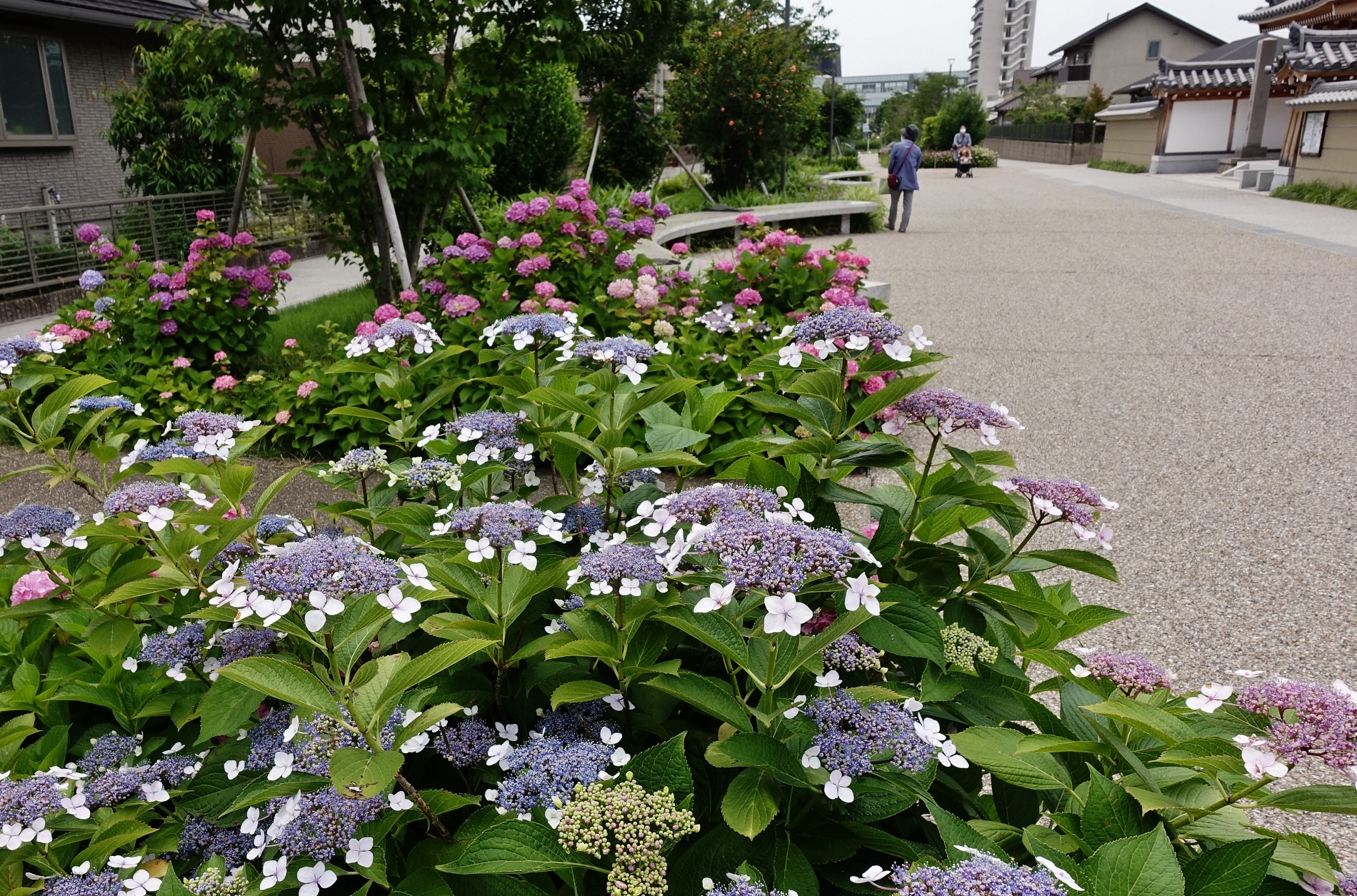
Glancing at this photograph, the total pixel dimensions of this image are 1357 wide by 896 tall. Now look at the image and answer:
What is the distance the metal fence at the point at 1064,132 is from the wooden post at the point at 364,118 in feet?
145

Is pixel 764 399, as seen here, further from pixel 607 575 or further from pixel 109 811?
pixel 109 811

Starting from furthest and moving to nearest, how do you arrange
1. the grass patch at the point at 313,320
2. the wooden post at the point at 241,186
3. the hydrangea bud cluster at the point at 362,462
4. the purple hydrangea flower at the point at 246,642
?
the grass patch at the point at 313,320 < the wooden post at the point at 241,186 < the hydrangea bud cluster at the point at 362,462 < the purple hydrangea flower at the point at 246,642

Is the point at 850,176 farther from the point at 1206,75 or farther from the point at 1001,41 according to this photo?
the point at 1001,41

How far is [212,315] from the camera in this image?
5688mm

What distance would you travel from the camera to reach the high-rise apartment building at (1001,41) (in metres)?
113

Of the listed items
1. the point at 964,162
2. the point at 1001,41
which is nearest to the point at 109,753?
the point at 964,162

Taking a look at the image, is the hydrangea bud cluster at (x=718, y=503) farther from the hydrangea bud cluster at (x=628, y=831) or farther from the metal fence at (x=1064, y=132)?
the metal fence at (x=1064, y=132)

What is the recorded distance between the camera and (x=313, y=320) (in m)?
7.66

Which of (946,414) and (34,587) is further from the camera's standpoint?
(34,587)

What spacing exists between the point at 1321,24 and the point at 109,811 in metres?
36.8

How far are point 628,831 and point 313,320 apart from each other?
7.46m

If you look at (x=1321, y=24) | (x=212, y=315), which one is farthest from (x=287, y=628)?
(x=1321, y=24)

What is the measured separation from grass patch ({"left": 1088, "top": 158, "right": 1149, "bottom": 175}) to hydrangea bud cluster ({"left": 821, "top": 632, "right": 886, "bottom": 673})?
120 ft

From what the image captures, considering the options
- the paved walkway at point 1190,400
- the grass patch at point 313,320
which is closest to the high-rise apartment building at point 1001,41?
the paved walkway at point 1190,400
